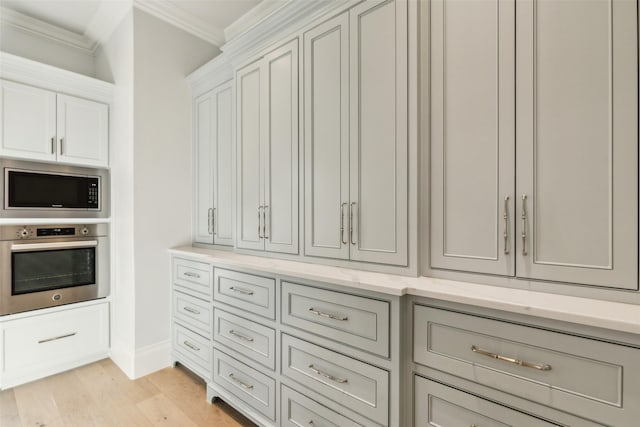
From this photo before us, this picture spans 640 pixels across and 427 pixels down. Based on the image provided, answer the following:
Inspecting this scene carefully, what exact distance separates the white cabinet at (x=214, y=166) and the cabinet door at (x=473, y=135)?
1.60 m

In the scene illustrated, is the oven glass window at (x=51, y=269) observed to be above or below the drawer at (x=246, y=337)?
above

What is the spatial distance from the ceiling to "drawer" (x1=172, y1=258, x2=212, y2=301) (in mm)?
2042

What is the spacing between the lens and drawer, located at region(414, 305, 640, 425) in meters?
0.87

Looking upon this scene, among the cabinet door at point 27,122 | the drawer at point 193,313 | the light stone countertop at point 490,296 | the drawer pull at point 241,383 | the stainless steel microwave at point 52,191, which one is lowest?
the drawer pull at point 241,383

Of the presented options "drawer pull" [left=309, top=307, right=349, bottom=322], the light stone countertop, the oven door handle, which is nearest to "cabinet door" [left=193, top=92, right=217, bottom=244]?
the oven door handle

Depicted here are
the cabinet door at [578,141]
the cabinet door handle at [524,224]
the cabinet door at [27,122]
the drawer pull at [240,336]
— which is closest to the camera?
the cabinet door at [578,141]

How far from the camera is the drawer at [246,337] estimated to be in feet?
5.71

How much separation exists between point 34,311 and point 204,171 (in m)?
1.63

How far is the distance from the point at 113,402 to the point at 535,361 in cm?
248

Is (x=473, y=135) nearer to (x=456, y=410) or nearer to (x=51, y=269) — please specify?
(x=456, y=410)

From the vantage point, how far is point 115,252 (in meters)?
2.74

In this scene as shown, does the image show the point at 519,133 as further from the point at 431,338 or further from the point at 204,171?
the point at 204,171

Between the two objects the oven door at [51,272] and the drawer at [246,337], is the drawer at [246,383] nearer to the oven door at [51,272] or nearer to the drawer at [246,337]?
the drawer at [246,337]

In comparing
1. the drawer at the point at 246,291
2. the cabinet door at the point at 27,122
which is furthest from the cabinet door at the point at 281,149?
the cabinet door at the point at 27,122
